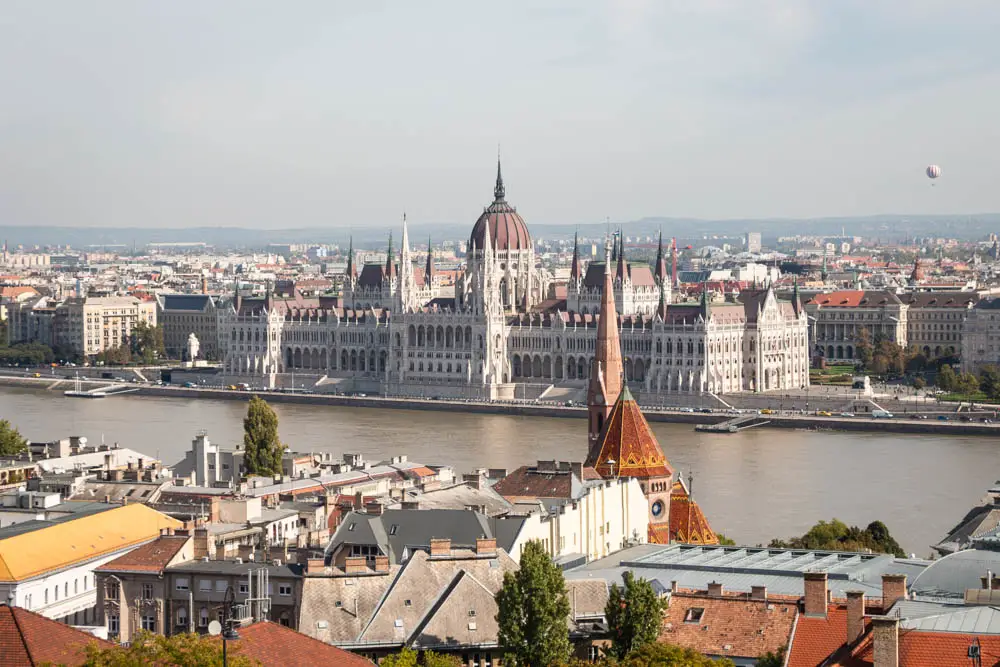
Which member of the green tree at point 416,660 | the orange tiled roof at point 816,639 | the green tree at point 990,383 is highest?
the orange tiled roof at point 816,639

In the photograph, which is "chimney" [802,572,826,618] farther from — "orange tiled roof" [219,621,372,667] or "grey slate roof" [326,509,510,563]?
"grey slate roof" [326,509,510,563]

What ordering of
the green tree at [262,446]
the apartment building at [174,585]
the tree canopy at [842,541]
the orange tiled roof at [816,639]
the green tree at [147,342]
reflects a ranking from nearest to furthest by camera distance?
1. the orange tiled roof at [816,639]
2. the apartment building at [174,585]
3. the tree canopy at [842,541]
4. the green tree at [262,446]
5. the green tree at [147,342]

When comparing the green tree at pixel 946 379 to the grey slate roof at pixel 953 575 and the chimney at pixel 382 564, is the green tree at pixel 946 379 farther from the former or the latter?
the chimney at pixel 382 564

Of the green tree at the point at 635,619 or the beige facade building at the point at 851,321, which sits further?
the beige facade building at the point at 851,321

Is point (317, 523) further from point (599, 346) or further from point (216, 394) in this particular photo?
point (216, 394)

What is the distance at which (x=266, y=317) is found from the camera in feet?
263

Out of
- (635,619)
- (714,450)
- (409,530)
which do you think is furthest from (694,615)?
(714,450)

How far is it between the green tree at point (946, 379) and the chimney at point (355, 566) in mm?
48521

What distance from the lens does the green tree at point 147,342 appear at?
87125 millimetres

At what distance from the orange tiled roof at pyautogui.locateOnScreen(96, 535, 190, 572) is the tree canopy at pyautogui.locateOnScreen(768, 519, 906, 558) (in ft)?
26.1

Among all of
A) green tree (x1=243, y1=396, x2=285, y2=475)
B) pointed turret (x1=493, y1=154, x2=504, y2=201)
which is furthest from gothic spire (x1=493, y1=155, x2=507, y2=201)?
green tree (x1=243, y1=396, x2=285, y2=475)

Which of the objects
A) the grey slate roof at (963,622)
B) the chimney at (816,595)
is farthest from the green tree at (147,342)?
the grey slate roof at (963,622)

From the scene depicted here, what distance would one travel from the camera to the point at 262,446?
113ft

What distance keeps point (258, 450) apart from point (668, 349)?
3413 centimetres
